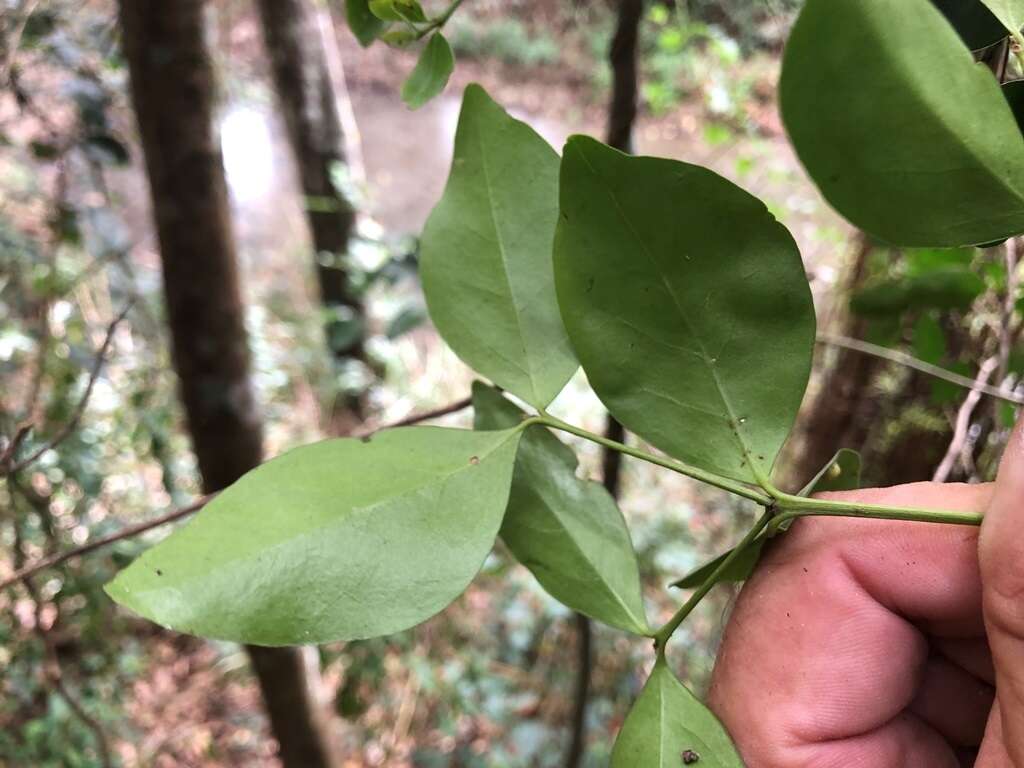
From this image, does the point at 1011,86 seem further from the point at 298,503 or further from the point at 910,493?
the point at 298,503

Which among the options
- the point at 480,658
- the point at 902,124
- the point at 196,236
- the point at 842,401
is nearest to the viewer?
the point at 902,124

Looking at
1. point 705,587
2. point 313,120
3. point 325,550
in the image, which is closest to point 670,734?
point 705,587

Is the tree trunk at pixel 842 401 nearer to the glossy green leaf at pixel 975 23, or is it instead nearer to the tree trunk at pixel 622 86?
the tree trunk at pixel 622 86

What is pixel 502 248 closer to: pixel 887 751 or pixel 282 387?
pixel 887 751

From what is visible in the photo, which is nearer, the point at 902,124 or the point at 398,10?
the point at 902,124

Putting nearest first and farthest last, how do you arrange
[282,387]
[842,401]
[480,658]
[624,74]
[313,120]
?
[624,74], [842,401], [480,658], [313,120], [282,387]

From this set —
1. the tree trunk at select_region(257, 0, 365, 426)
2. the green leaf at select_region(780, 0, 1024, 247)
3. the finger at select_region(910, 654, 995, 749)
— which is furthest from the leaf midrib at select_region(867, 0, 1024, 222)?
the tree trunk at select_region(257, 0, 365, 426)

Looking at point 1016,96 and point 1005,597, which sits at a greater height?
point 1016,96
